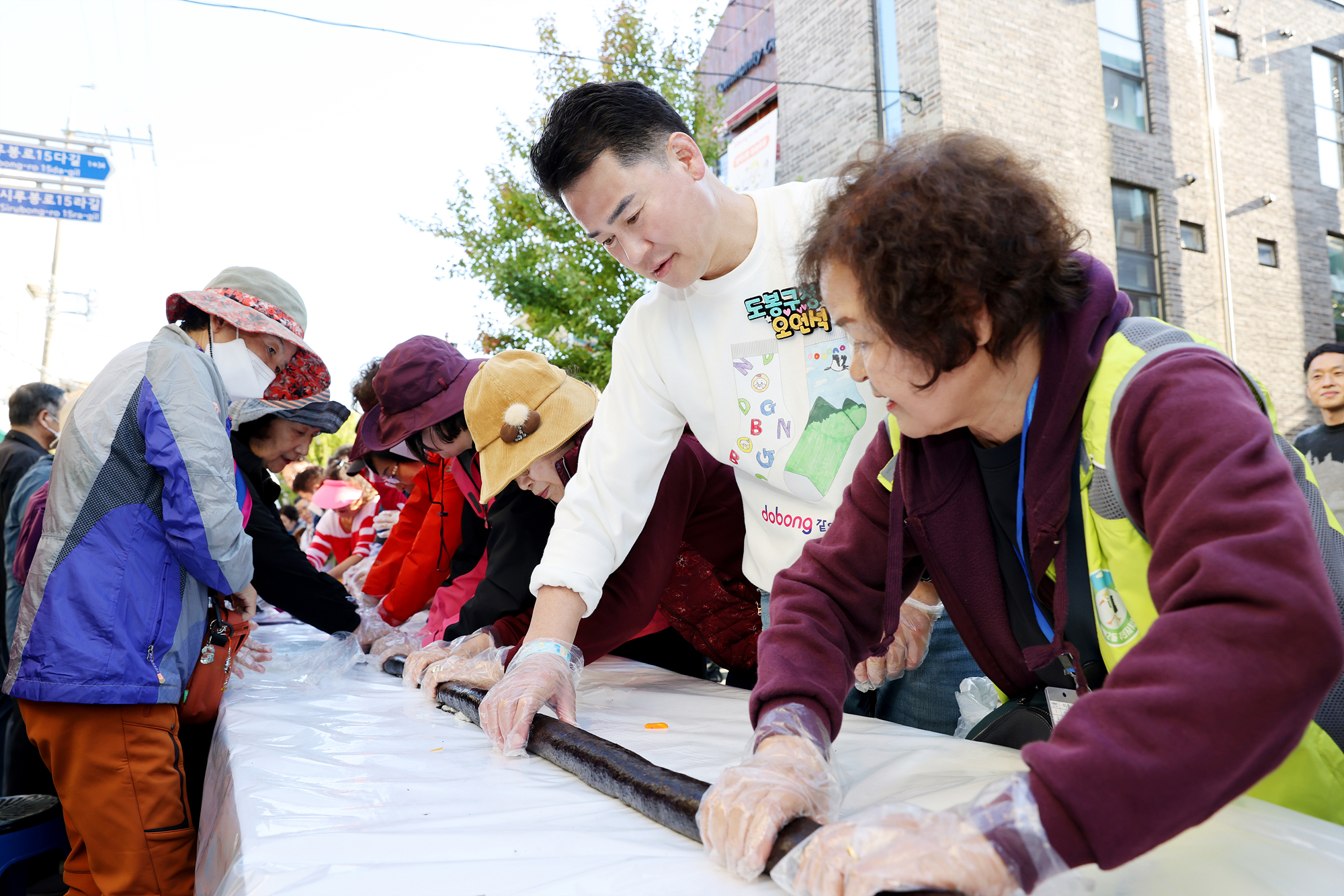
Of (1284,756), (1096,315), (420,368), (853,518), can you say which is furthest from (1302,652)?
(420,368)

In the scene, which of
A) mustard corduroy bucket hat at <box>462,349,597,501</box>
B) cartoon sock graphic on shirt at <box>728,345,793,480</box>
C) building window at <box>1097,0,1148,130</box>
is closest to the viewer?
cartoon sock graphic on shirt at <box>728,345,793,480</box>

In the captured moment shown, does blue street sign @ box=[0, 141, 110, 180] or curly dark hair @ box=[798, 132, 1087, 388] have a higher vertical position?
blue street sign @ box=[0, 141, 110, 180]

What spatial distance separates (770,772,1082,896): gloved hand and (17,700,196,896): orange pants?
1759 mm

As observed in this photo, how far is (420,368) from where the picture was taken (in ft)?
8.45

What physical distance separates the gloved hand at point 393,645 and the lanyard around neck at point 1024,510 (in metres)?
1.94

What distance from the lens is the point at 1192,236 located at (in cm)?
924

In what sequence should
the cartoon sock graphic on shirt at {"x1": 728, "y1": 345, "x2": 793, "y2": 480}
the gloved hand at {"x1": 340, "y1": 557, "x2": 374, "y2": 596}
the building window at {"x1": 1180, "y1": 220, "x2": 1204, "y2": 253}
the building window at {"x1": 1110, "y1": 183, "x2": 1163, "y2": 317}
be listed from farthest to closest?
the building window at {"x1": 1180, "y1": 220, "x2": 1204, "y2": 253} < the building window at {"x1": 1110, "y1": 183, "x2": 1163, "y2": 317} < the gloved hand at {"x1": 340, "y1": 557, "x2": 374, "y2": 596} < the cartoon sock graphic on shirt at {"x1": 728, "y1": 345, "x2": 793, "y2": 480}

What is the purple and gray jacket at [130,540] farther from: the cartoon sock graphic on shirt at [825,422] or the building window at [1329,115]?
the building window at [1329,115]

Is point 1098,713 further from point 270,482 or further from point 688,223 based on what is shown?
point 270,482

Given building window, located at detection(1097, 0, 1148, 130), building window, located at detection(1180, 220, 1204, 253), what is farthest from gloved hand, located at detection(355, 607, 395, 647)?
building window, located at detection(1180, 220, 1204, 253)

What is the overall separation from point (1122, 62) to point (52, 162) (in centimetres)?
1372

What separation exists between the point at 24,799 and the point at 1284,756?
2.75 m

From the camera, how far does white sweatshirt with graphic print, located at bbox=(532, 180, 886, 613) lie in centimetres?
161

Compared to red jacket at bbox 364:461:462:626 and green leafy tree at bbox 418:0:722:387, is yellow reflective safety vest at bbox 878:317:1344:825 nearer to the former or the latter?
red jacket at bbox 364:461:462:626
